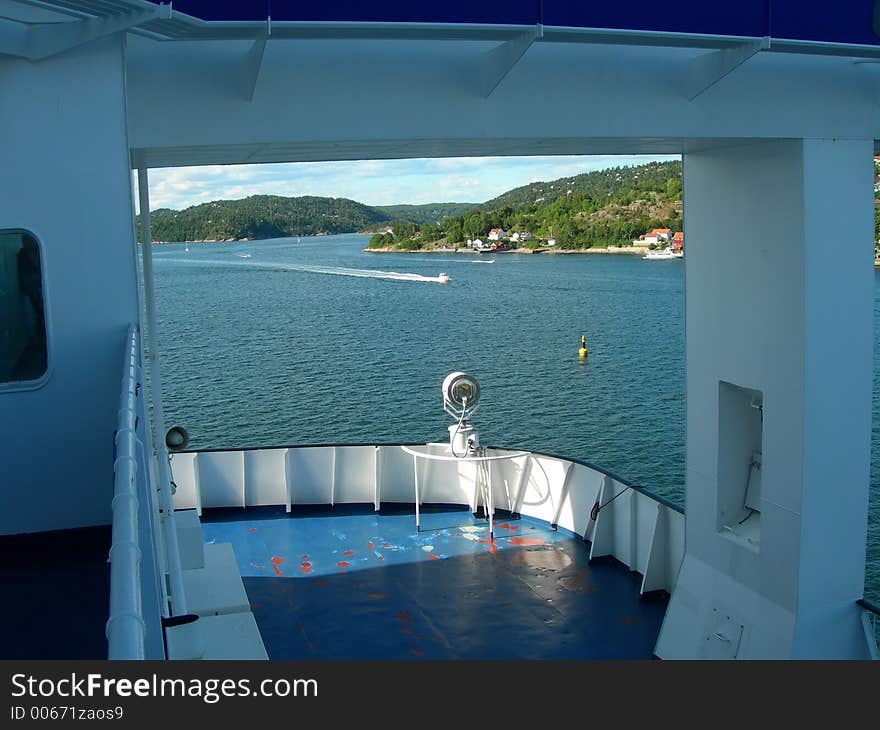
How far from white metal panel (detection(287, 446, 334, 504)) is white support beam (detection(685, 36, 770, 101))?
20.8 ft

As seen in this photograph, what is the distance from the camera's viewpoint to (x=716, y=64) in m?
5.87

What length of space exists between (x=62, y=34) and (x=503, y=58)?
8.07 ft

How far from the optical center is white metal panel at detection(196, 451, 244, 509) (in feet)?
34.9

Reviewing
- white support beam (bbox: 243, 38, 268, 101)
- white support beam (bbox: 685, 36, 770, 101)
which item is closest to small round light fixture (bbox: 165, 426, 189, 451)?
white support beam (bbox: 243, 38, 268, 101)

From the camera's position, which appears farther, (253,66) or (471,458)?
(471,458)

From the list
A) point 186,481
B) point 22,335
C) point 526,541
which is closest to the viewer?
point 22,335

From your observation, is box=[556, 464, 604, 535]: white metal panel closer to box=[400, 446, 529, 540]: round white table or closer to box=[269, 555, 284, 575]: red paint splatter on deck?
box=[400, 446, 529, 540]: round white table

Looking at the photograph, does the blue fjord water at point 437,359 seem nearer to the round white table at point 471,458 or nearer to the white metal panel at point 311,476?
the round white table at point 471,458

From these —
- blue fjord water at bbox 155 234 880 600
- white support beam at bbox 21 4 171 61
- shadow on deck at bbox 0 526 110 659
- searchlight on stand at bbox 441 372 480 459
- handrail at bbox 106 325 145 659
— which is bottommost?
blue fjord water at bbox 155 234 880 600

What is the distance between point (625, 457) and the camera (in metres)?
25.4

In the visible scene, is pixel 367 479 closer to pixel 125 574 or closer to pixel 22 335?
pixel 22 335

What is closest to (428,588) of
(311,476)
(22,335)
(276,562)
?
(276,562)

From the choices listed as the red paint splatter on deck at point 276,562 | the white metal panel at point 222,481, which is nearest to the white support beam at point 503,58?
the red paint splatter on deck at point 276,562

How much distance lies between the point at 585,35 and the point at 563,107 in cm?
70
